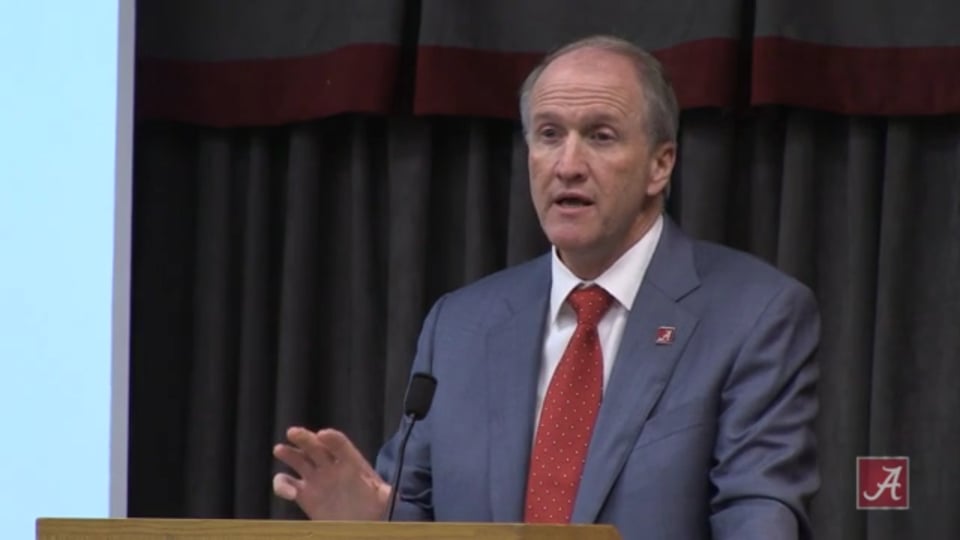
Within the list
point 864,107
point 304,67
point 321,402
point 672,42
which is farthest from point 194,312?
point 864,107

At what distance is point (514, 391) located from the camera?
2.75m

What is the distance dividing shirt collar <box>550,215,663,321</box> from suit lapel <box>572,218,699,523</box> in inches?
0.9

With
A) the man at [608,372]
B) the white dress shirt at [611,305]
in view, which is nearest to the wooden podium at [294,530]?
the man at [608,372]

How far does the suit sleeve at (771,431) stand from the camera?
249 cm

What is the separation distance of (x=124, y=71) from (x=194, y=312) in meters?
0.64

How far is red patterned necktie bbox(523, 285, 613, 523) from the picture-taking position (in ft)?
8.70

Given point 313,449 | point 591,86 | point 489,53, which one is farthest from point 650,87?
point 489,53

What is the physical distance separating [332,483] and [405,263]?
1.42 meters

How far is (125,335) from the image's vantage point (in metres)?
3.68

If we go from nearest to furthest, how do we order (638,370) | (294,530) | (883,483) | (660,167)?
(294,530) < (638,370) < (660,167) < (883,483)

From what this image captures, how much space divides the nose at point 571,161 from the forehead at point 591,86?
52mm

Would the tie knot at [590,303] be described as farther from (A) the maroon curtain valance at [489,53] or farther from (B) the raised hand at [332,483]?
(A) the maroon curtain valance at [489,53]

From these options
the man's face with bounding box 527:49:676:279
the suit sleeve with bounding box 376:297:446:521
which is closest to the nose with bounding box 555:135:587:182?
the man's face with bounding box 527:49:676:279

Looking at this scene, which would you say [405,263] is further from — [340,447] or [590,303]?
[340,447]
